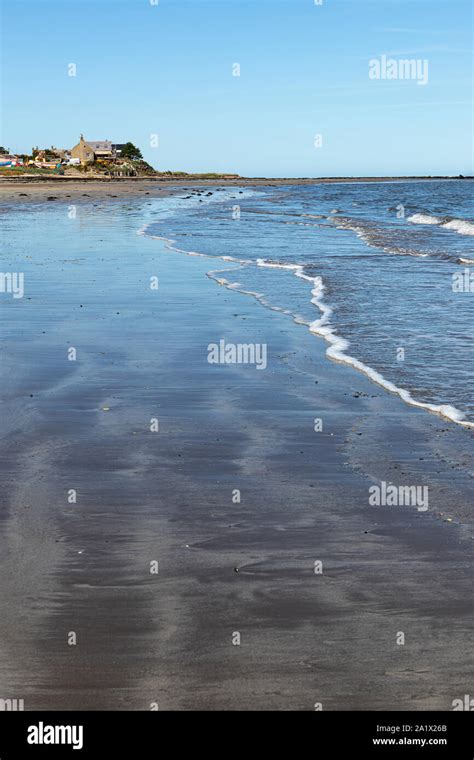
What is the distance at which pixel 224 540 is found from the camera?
5.84 meters

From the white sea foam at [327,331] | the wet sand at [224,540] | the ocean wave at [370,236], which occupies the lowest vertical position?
the wet sand at [224,540]

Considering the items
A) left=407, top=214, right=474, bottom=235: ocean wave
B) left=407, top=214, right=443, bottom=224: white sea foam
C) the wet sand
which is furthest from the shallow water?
left=407, top=214, right=443, bottom=224: white sea foam

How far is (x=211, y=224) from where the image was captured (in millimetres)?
39594

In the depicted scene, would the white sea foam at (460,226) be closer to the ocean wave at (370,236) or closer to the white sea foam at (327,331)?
the ocean wave at (370,236)

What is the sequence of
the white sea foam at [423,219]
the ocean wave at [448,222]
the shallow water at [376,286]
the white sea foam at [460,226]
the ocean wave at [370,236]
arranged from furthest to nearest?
the white sea foam at [423,219]
the ocean wave at [448,222]
the white sea foam at [460,226]
the ocean wave at [370,236]
the shallow water at [376,286]

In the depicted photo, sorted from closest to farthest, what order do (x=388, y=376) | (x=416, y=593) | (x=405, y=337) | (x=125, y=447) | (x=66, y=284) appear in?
(x=416, y=593) → (x=125, y=447) → (x=388, y=376) → (x=405, y=337) → (x=66, y=284)

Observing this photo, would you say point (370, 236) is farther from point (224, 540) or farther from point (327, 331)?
point (224, 540)

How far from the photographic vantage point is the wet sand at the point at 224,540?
14.0 feet

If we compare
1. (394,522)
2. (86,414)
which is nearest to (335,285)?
(86,414)

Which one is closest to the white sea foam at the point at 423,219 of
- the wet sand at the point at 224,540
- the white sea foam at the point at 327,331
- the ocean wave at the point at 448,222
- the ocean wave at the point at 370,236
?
the ocean wave at the point at 448,222

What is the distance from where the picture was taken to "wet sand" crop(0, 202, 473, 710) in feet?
14.0

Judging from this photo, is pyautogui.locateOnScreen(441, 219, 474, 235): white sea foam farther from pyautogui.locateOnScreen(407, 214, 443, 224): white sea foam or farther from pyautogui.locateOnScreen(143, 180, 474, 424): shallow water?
pyautogui.locateOnScreen(407, 214, 443, 224): white sea foam

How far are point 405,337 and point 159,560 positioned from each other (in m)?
8.10

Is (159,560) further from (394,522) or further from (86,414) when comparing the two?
(86,414)
